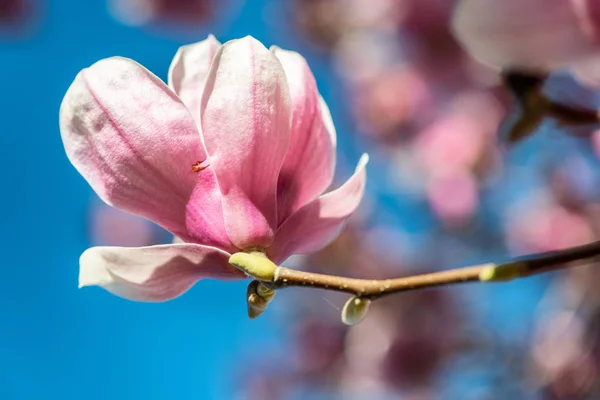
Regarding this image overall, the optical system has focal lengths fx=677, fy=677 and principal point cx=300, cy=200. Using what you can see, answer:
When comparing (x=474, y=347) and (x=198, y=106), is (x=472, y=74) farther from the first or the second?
(x=198, y=106)

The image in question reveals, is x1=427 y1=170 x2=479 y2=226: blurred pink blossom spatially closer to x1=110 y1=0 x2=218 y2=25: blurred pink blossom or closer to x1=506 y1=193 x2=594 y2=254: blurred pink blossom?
x1=506 y1=193 x2=594 y2=254: blurred pink blossom

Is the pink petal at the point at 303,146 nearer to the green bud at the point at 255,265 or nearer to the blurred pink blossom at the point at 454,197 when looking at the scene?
the green bud at the point at 255,265

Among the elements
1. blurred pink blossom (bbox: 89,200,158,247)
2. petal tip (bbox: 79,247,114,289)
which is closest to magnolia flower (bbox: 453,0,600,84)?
petal tip (bbox: 79,247,114,289)

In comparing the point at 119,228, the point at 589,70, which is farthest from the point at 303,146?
the point at 119,228

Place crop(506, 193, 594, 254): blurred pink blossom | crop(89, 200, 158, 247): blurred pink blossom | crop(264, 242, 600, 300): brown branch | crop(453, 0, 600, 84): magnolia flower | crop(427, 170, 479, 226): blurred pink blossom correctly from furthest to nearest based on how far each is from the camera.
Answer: crop(89, 200, 158, 247): blurred pink blossom → crop(427, 170, 479, 226): blurred pink blossom → crop(506, 193, 594, 254): blurred pink blossom → crop(453, 0, 600, 84): magnolia flower → crop(264, 242, 600, 300): brown branch

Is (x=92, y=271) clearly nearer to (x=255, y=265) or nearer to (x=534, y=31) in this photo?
(x=255, y=265)

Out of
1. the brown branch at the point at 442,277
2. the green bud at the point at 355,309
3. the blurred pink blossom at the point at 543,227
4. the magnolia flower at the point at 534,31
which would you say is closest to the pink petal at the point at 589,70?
the magnolia flower at the point at 534,31

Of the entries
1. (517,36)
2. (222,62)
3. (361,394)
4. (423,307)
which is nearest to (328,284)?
(222,62)
